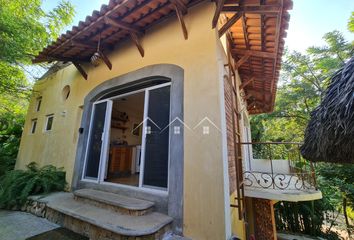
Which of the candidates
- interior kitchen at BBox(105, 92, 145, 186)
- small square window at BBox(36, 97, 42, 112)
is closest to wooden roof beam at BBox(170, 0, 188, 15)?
interior kitchen at BBox(105, 92, 145, 186)

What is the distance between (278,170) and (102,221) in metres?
7.64

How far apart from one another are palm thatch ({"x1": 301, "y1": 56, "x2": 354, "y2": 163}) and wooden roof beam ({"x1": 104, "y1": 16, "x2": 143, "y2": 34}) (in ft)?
13.6

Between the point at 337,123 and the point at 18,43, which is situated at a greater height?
the point at 18,43

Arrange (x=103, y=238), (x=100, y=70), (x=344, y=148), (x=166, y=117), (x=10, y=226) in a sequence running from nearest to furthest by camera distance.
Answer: (x=344, y=148), (x=103, y=238), (x=10, y=226), (x=166, y=117), (x=100, y=70)

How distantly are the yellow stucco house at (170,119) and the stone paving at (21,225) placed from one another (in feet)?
0.79

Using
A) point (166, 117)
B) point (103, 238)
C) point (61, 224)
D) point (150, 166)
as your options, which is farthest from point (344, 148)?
point (61, 224)

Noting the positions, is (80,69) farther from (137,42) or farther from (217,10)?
(217,10)

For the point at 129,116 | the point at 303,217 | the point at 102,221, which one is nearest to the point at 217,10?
the point at 102,221

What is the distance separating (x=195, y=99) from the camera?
321cm

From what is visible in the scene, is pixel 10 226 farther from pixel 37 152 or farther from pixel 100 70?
pixel 100 70

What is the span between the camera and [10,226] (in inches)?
134

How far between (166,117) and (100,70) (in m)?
3.22

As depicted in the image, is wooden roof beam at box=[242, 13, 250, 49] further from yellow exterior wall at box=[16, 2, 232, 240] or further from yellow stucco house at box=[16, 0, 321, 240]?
yellow exterior wall at box=[16, 2, 232, 240]

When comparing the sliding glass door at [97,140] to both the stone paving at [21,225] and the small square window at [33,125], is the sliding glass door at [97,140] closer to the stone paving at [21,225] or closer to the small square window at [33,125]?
the stone paving at [21,225]
